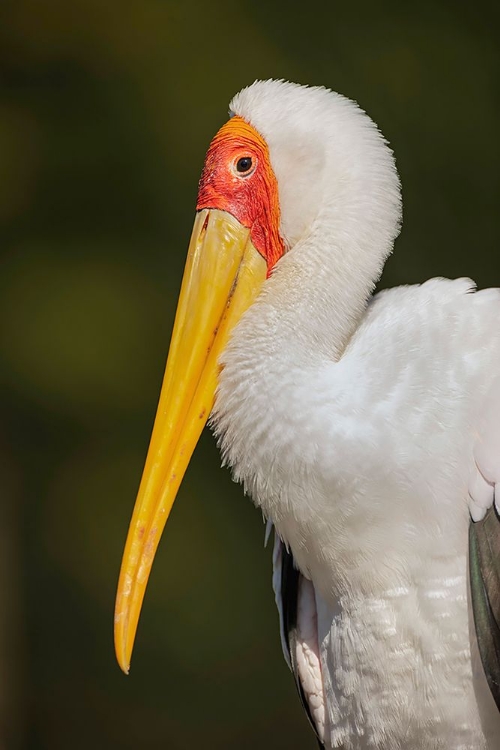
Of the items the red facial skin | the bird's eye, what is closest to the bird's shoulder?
the red facial skin

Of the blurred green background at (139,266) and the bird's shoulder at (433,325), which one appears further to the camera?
the blurred green background at (139,266)

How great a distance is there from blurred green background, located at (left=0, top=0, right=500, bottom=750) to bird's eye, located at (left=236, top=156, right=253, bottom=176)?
305 centimetres

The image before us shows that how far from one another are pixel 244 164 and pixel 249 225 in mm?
117

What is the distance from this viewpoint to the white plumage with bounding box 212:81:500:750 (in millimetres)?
1858

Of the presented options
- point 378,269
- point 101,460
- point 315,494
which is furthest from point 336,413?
point 101,460

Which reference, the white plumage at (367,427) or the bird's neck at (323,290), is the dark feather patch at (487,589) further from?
the bird's neck at (323,290)

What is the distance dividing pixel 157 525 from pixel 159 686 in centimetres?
345

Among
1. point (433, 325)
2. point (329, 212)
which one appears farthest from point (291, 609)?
point (329, 212)

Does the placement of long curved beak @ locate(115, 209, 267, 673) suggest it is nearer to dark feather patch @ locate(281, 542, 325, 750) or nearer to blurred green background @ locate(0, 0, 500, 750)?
dark feather patch @ locate(281, 542, 325, 750)

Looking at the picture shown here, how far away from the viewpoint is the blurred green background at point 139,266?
200 inches

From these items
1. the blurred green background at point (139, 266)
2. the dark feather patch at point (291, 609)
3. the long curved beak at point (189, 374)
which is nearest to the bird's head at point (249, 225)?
the long curved beak at point (189, 374)

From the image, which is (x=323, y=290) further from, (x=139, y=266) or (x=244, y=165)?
(x=139, y=266)

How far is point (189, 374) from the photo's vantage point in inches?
79.4

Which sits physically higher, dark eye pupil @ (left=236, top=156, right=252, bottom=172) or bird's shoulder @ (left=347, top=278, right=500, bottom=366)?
dark eye pupil @ (left=236, top=156, right=252, bottom=172)
